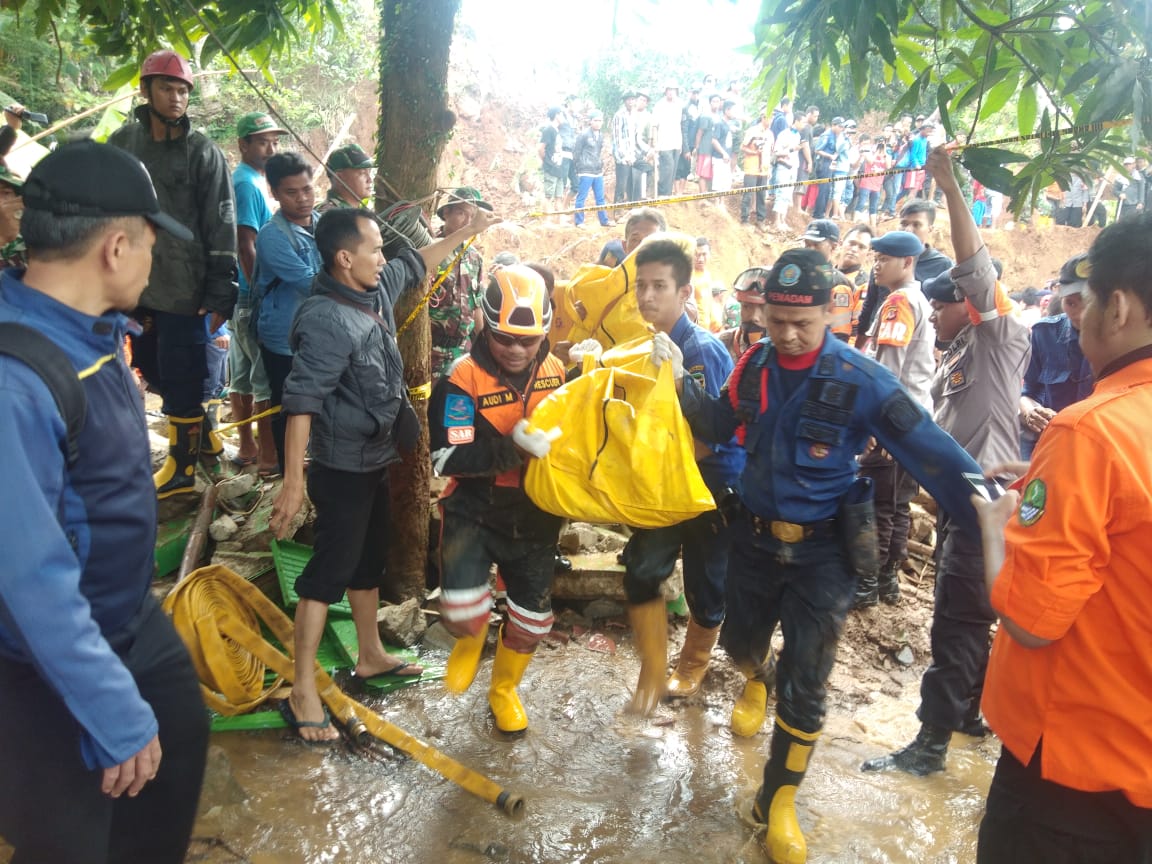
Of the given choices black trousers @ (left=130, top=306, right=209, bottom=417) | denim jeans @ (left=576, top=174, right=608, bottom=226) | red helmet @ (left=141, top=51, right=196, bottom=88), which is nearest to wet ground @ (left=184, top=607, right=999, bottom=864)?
black trousers @ (left=130, top=306, right=209, bottom=417)

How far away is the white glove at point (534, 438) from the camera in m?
3.19

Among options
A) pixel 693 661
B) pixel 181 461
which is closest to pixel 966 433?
pixel 693 661

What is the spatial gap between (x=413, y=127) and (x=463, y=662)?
2.91m

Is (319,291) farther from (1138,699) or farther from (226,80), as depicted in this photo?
(226,80)

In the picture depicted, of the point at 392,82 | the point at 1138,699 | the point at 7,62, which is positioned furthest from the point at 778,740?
the point at 7,62

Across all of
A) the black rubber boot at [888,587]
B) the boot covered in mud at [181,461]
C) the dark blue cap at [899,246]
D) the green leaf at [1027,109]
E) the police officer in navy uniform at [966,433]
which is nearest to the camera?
the green leaf at [1027,109]

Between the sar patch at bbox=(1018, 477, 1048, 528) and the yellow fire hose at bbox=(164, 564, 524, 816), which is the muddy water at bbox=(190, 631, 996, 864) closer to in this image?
the yellow fire hose at bbox=(164, 564, 524, 816)

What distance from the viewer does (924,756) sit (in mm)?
3637

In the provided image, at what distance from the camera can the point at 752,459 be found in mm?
3213

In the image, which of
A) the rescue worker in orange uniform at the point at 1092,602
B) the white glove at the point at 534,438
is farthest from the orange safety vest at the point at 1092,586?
the white glove at the point at 534,438

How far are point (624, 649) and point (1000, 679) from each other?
2892 millimetres

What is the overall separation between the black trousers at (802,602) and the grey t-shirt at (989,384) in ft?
4.49

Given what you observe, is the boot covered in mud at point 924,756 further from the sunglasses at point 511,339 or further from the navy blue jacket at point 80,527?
the navy blue jacket at point 80,527

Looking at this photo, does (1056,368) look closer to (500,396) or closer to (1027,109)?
(1027,109)
